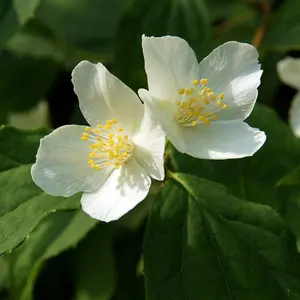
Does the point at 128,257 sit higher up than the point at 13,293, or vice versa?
the point at 13,293

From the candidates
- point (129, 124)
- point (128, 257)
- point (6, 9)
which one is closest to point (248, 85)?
point (129, 124)

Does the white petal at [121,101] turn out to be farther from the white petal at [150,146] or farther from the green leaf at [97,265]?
the green leaf at [97,265]

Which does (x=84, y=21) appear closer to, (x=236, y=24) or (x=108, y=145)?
(x=236, y=24)

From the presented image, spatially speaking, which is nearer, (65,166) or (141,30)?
(65,166)

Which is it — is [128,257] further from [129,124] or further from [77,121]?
[129,124]

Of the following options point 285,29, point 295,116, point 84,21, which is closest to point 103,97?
point 295,116

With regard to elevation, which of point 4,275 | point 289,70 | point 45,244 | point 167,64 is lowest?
point 4,275

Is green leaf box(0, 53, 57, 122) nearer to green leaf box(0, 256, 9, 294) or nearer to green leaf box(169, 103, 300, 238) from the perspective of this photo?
green leaf box(0, 256, 9, 294)
